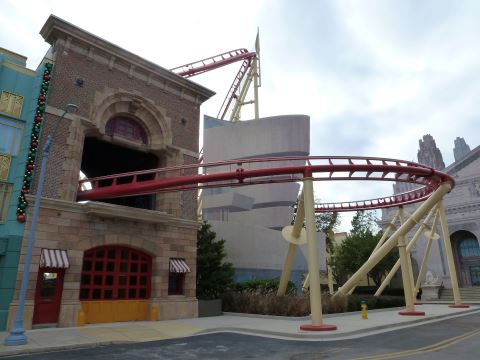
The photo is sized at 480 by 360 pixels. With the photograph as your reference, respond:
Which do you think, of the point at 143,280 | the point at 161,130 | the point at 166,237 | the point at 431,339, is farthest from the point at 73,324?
the point at 431,339

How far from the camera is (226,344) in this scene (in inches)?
487

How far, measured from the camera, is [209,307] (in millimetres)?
21875

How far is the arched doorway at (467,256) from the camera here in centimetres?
4719

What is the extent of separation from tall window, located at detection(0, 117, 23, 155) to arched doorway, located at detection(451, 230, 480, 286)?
5147 centimetres

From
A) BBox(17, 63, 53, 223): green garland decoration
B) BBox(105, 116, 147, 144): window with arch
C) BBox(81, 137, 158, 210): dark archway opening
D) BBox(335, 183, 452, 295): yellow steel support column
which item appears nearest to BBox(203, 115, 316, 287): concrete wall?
BBox(81, 137, 158, 210): dark archway opening

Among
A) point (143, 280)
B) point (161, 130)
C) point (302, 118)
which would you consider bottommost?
point (143, 280)

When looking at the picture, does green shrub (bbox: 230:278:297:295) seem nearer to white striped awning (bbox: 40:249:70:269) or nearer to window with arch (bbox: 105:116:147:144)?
window with arch (bbox: 105:116:147:144)

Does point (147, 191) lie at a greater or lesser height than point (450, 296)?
greater

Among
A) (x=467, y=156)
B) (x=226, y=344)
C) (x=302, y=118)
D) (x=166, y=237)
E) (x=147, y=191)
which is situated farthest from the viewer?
(x=467, y=156)

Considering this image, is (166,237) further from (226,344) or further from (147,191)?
(226,344)

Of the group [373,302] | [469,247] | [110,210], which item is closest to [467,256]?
[469,247]

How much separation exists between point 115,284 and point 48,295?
333 cm

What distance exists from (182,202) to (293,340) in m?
12.1

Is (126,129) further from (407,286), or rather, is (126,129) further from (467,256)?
(467,256)
